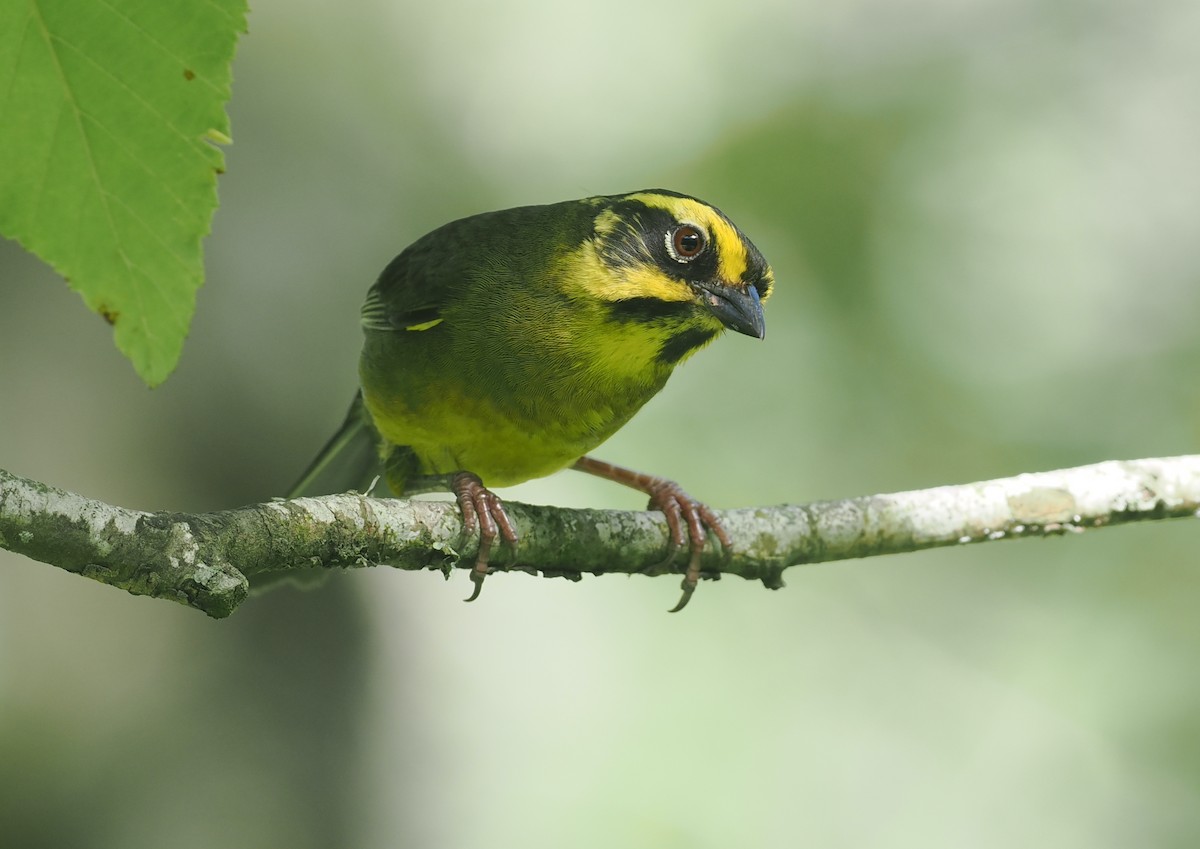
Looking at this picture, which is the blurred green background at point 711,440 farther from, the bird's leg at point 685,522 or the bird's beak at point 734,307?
the bird's beak at point 734,307

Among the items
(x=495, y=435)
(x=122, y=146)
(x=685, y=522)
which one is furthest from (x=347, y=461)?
(x=122, y=146)

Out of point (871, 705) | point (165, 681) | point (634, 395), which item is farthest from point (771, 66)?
point (165, 681)

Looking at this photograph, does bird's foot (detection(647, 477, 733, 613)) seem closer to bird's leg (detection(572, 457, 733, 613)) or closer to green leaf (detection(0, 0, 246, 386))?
bird's leg (detection(572, 457, 733, 613))

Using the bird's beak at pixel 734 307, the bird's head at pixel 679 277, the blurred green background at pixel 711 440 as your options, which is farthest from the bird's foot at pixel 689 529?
the blurred green background at pixel 711 440

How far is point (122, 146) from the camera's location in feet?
5.05

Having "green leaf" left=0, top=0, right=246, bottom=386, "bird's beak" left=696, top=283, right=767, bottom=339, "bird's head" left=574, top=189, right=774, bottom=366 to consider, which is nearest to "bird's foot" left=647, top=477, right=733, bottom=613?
Answer: "bird's head" left=574, top=189, right=774, bottom=366

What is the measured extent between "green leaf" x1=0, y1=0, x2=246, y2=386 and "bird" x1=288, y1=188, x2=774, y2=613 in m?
2.31

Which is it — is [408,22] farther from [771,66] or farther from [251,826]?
[251,826]

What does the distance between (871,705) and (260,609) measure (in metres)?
3.74

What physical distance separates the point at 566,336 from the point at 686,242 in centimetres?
53

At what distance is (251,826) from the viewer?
5680mm

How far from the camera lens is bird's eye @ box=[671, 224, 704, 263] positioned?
4.17 m

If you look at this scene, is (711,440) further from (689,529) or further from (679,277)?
(679,277)

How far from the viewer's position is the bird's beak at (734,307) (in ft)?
13.3
